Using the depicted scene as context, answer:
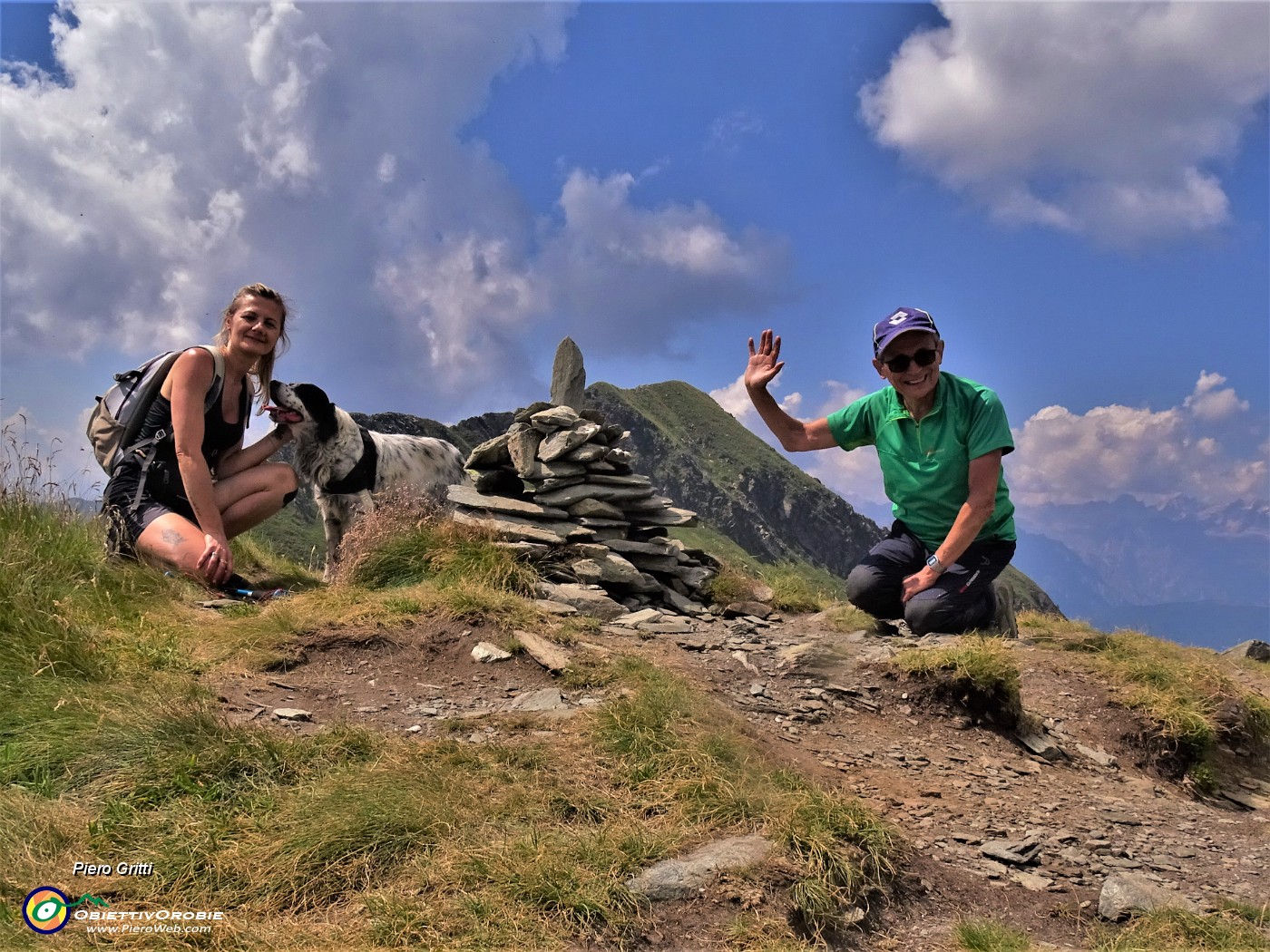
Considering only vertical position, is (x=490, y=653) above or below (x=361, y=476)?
below

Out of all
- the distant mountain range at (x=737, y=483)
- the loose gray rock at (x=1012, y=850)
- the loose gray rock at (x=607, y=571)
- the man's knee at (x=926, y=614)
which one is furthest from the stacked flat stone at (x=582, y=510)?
the distant mountain range at (x=737, y=483)

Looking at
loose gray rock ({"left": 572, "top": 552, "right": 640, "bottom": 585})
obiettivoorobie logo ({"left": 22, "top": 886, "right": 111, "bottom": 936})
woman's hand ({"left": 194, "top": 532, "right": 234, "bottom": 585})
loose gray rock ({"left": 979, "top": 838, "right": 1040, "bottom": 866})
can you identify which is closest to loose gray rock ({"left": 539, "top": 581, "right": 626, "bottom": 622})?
loose gray rock ({"left": 572, "top": 552, "right": 640, "bottom": 585})

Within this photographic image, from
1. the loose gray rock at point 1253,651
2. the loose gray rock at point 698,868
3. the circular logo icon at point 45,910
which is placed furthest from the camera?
the loose gray rock at point 1253,651

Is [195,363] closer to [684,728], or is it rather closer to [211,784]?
[211,784]

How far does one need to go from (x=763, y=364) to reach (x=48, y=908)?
5.29 m

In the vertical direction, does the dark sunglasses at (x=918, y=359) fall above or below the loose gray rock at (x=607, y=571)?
above

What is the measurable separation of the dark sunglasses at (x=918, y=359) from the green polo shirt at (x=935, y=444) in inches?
15.0

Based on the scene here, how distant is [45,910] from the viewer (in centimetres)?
271

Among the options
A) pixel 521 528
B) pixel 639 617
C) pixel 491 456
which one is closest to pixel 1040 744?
pixel 639 617

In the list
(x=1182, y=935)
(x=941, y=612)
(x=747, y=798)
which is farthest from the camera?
(x=941, y=612)

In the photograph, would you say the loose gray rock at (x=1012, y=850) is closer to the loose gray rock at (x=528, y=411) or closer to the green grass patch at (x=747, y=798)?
the green grass patch at (x=747, y=798)

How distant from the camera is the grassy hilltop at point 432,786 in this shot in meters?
2.83

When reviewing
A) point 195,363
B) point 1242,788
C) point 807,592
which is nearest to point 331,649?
point 195,363

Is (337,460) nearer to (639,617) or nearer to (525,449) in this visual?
(525,449)
